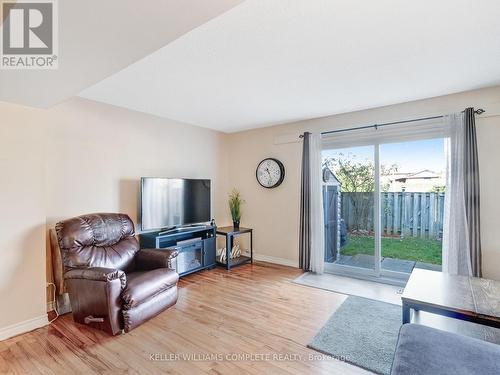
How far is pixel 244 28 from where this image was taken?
66.7 inches

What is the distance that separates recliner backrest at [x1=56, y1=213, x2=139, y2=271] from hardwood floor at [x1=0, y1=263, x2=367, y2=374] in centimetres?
61

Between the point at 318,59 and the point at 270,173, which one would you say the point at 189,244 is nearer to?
the point at 270,173

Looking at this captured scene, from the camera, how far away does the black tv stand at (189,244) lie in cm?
340

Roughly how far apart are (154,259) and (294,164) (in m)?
2.50

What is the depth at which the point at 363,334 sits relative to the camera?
222 cm

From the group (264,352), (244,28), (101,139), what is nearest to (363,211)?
(264,352)

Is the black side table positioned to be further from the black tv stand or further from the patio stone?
the patio stone

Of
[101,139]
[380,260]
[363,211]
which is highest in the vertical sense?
[101,139]

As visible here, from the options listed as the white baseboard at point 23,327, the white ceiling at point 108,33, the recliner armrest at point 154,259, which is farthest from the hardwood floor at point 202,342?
the white ceiling at point 108,33

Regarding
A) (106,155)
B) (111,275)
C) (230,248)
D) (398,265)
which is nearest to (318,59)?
(111,275)

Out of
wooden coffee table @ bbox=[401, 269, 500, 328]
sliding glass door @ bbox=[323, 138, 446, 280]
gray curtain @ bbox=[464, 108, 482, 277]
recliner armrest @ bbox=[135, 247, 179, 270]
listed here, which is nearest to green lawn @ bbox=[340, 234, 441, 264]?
sliding glass door @ bbox=[323, 138, 446, 280]

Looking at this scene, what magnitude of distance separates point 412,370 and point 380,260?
2580 mm

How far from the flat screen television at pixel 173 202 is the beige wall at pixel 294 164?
0.92 metres

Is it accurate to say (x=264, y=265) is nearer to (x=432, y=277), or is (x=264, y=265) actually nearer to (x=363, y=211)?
(x=363, y=211)
